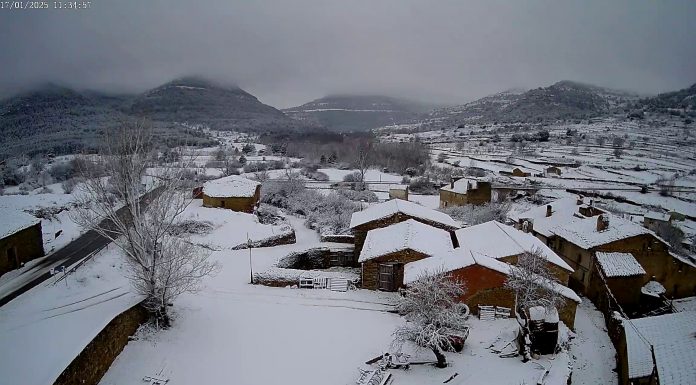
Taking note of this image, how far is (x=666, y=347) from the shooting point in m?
15.3

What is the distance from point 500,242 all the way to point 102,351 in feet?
68.4

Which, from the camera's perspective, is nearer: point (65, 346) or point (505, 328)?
point (65, 346)

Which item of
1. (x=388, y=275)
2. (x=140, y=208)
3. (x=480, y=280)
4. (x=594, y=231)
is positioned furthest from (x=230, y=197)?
(x=594, y=231)

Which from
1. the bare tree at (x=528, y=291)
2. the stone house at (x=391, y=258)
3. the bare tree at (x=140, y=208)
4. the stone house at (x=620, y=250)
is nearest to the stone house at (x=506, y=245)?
the stone house at (x=391, y=258)


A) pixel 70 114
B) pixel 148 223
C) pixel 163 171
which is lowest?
pixel 148 223

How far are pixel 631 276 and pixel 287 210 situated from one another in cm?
3113

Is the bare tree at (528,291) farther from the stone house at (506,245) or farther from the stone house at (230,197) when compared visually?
the stone house at (230,197)

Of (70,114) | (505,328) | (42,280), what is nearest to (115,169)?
(42,280)

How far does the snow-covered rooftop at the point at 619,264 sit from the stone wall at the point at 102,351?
27261 millimetres

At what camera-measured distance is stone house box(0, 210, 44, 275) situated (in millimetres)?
22188

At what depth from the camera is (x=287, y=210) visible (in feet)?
150

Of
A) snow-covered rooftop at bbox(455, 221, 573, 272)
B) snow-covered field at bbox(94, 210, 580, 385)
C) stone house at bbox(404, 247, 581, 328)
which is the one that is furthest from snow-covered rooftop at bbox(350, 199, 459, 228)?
stone house at bbox(404, 247, 581, 328)

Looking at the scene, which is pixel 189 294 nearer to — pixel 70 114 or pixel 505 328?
pixel 505 328

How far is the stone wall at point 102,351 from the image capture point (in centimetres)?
1257
